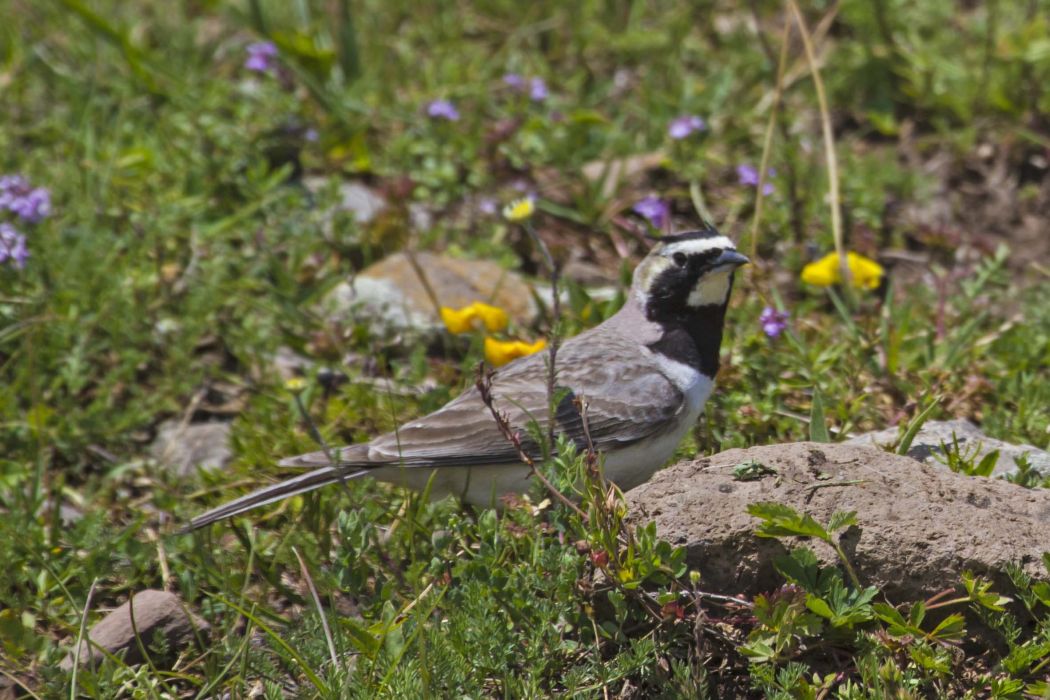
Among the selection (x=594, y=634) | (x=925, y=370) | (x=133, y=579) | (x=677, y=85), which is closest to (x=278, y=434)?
(x=133, y=579)

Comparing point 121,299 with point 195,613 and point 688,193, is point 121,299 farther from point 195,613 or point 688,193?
point 688,193

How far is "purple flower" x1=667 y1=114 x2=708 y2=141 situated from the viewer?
721 centimetres

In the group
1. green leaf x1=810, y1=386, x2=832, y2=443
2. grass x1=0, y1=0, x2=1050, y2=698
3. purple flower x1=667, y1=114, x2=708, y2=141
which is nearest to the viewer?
grass x1=0, y1=0, x2=1050, y2=698

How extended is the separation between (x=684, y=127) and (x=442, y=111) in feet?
4.37

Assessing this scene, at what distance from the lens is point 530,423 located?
4.34 m

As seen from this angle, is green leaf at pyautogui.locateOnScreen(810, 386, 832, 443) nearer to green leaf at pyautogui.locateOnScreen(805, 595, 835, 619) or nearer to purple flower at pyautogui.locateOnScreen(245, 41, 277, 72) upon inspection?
green leaf at pyautogui.locateOnScreen(805, 595, 835, 619)

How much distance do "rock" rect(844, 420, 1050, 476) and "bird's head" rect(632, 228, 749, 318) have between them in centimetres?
79

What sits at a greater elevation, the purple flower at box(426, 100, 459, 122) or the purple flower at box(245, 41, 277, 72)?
the purple flower at box(245, 41, 277, 72)

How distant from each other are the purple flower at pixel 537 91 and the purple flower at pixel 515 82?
55 mm

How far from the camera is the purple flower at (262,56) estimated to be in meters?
7.46

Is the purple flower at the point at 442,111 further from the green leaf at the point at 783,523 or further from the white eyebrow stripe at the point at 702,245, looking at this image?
the green leaf at the point at 783,523

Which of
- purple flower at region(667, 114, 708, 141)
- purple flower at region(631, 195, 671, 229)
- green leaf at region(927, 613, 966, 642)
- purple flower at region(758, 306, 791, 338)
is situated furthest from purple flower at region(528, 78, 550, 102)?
green leaf at region(927, 613, 966, 642)

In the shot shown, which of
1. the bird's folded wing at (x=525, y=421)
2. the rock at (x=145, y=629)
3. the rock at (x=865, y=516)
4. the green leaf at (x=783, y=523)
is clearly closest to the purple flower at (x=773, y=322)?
the bird's folded wing at (x=525, y=421)

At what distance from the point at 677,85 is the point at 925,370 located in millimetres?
3088
